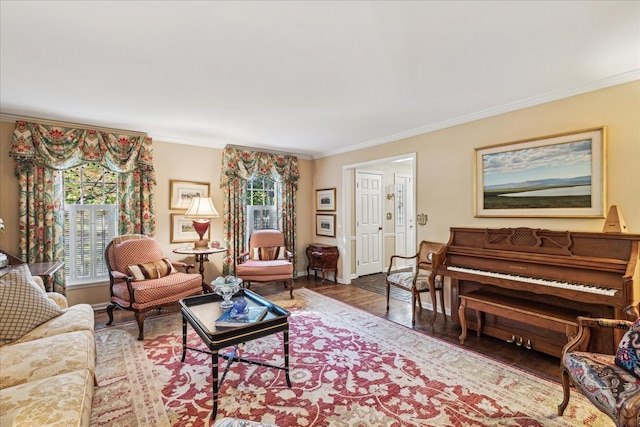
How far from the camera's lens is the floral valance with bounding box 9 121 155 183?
11.4 ft

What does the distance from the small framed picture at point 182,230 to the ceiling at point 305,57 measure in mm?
1571

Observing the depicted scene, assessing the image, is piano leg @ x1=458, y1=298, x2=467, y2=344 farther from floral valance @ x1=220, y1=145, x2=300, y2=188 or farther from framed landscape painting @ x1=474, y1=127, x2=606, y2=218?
floral valance @ x1=220, y1=145, x2=300, y2=188

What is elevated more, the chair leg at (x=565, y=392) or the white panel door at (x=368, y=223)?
the white panel door at (x=368, y=223)

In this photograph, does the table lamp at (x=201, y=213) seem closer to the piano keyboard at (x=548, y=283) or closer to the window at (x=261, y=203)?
Answer: the window at (x=261, y=203)

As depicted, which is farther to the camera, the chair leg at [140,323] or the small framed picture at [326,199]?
the small framed picture at [326,199]

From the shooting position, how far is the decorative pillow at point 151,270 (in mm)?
3377

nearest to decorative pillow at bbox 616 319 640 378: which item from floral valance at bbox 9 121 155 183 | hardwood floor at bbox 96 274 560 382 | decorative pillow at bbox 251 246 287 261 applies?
hardwood floor at bbox 96 274 560 382

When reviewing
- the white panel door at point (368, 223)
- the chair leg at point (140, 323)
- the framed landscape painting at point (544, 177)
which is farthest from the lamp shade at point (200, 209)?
the framed landscape painting at point (544, 177)

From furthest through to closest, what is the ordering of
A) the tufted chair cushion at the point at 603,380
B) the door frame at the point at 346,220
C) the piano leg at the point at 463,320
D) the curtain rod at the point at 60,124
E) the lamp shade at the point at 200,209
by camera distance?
1. the door frame at the point at 346,220
2. the lamp shade at the point at 200,209
3. the curtain rod at the point at 60,124
4. the piano leg at the point at 463,320
5. the tufted chair cushion at the point at 603,380

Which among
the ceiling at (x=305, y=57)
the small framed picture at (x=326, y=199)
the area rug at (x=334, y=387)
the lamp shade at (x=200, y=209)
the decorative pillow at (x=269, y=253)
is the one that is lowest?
the area rug at (x=334, y=387)

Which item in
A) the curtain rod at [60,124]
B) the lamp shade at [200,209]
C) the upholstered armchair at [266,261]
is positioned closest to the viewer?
the curtain rod at [60,124]

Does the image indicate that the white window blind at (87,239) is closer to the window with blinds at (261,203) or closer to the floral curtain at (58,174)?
the floral curtain at (58,174)

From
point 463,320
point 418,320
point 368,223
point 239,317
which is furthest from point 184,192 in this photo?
point 463,320

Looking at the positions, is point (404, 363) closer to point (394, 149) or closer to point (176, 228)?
point (394, 149)
